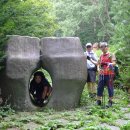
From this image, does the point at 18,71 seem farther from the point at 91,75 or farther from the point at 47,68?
the point at 91,75

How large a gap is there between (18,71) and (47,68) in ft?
3.12

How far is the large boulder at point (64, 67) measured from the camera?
946 centimetres

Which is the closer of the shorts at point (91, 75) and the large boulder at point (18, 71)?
the large boulder at point (18, 71)

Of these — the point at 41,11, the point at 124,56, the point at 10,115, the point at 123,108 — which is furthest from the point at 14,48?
the point at 124,56

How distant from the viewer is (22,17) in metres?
9.82

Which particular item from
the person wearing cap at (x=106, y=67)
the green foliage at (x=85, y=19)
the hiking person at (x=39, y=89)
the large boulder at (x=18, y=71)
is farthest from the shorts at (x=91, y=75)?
the green foliage at (x=85, y=19)

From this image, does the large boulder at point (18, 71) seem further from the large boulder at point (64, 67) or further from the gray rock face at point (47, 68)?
the large boulder at point (64, 67)

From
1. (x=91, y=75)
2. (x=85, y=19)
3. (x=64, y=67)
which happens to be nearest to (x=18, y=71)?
(x=64, y=67)

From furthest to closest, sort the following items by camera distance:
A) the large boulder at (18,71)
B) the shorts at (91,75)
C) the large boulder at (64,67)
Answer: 1. the shorts at (91,75)
2. the large boulder at (64,67)
3. the large boulder at (18,71)

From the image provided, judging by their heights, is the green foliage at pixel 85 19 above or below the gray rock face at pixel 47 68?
above

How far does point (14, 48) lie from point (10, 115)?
1689 millimetres

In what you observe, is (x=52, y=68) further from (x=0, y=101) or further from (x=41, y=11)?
(x=41, y=11)

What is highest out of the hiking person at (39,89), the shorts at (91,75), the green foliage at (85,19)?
the green foliage at (85,19)

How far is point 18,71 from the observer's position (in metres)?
8.94
